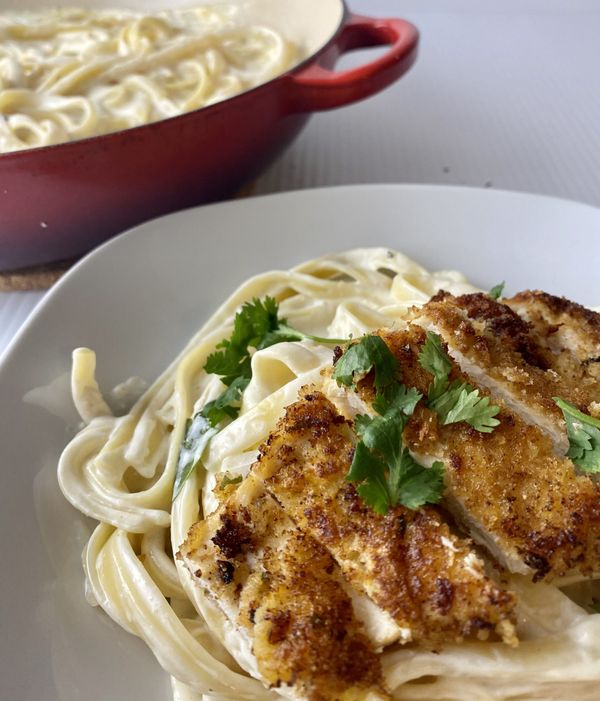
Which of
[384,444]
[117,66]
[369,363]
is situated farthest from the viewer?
[117,66]

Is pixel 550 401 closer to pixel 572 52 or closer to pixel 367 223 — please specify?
pixel 367 223

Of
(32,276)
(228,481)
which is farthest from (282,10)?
(228,481)

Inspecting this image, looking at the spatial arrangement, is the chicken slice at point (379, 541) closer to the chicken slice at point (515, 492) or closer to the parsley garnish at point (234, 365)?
the chicken slice at point (515, 492)

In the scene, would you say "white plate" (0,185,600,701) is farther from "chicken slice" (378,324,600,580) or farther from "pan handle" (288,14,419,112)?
"chicken slice" (378,324,600,580)

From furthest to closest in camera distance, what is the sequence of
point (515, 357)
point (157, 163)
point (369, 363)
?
point (157, 163), point (515, 357), point (369, 363)

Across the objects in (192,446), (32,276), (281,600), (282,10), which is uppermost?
(282,10)

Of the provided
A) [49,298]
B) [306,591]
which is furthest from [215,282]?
[306,591]

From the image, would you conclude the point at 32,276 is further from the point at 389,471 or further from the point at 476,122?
the point at 476,122
